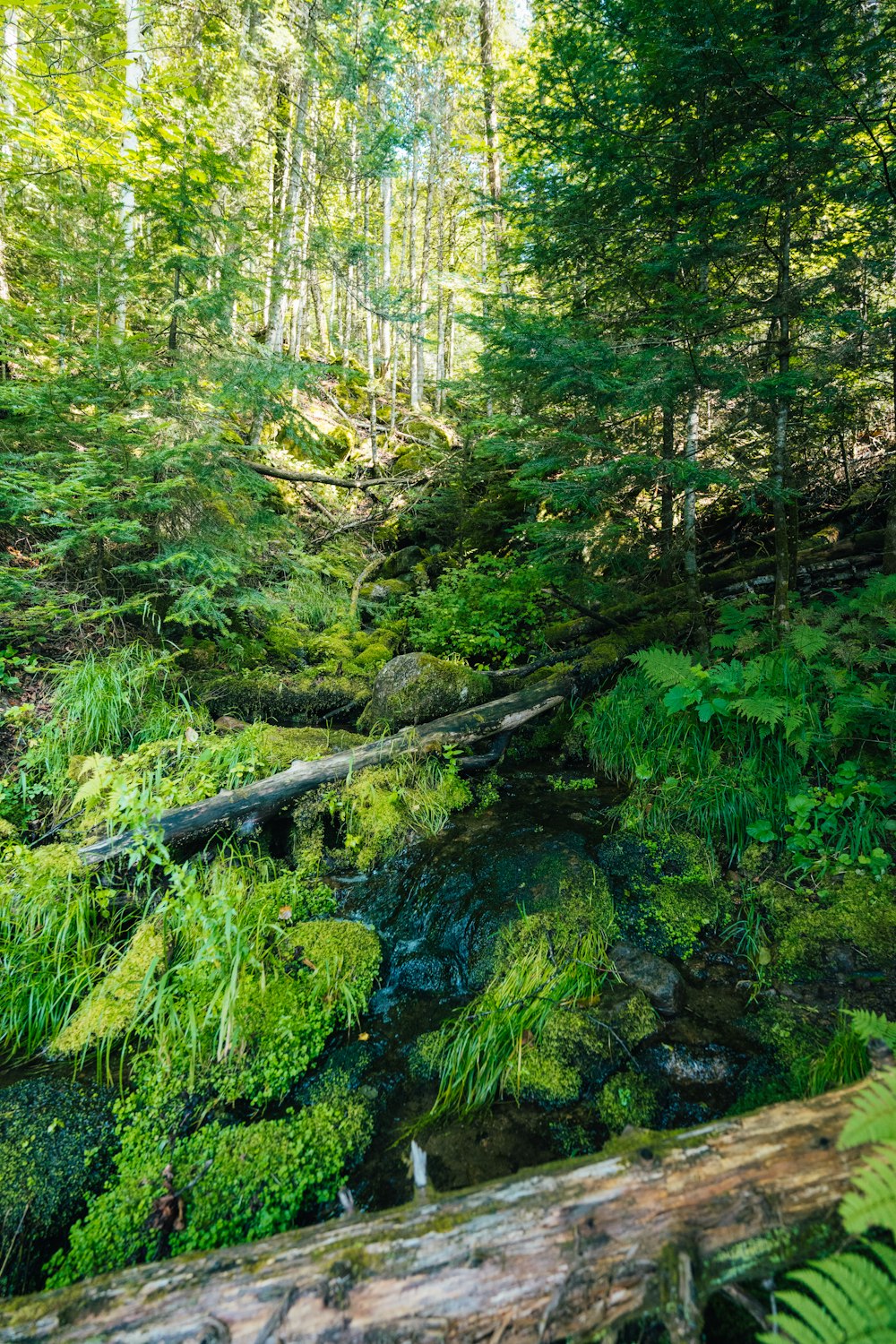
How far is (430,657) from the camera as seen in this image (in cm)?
630

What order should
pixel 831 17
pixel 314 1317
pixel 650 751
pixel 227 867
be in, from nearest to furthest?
1. pixel 314 1317
2. pixel 831 17
3. pixel 227 867
4. pixel 650 751

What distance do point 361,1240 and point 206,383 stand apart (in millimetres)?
7478

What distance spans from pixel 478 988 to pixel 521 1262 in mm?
2042

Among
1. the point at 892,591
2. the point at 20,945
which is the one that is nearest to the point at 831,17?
the point at 892,591

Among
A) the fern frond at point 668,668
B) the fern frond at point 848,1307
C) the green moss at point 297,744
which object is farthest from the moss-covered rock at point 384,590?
the fern frond at point 848,1307

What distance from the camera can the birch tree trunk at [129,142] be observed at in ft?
18.2

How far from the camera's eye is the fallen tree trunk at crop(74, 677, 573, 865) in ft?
13.4

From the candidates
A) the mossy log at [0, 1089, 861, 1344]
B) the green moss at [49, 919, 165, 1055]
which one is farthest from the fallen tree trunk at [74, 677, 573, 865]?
the mossy log at [0, 1089, 861, 1344]

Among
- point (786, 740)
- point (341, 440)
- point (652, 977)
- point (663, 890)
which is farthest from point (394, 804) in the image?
point (341, 440)

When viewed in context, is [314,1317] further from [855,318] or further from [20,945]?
[855,318]

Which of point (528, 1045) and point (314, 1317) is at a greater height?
point (314, 1317)

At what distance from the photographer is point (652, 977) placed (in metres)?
3.35

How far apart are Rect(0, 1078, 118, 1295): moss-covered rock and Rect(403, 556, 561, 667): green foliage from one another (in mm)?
5860

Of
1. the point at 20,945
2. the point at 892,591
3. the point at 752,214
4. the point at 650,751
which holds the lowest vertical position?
the point at 20,945
